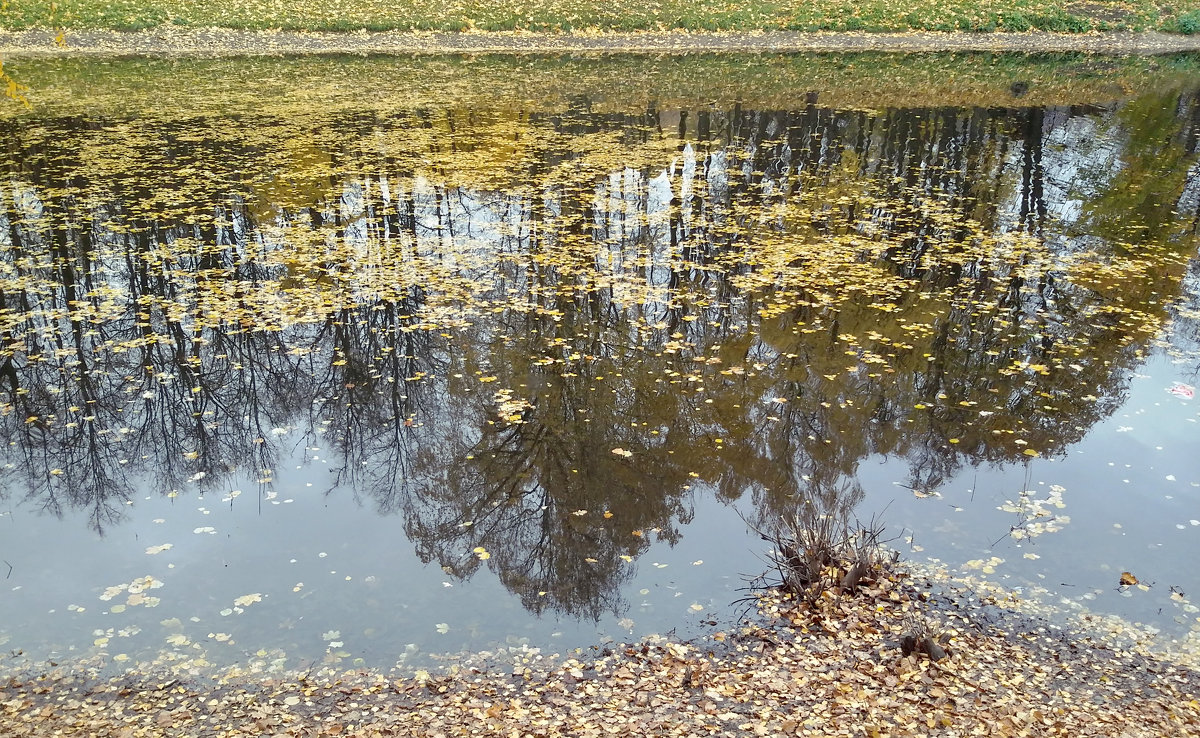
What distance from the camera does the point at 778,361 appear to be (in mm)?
9688

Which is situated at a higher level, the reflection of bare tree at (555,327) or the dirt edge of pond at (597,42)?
the dirt edge of pond at (597,42)

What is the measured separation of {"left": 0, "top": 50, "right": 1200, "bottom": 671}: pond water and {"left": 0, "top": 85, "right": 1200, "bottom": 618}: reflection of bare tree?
0.05 m

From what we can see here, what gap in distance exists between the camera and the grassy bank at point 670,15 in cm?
3475

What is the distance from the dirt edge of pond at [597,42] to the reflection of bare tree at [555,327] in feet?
57.1

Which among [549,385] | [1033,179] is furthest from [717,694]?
[1033,179]

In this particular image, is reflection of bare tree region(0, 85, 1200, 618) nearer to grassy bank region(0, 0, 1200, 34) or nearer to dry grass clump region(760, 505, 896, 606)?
dry grass clump region(760, 505, 896, 606)

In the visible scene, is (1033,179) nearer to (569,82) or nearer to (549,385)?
(549,385)

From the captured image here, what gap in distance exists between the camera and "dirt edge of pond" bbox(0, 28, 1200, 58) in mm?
33469

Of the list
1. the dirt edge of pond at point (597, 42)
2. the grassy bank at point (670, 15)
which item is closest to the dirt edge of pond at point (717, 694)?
the dirt edge of pond at point (597, 42)

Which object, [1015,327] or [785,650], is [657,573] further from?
[1015,327]

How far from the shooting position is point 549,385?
9.09 metres

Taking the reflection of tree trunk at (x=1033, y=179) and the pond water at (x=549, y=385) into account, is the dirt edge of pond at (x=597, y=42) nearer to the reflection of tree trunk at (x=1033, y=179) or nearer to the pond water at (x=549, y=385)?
the reflection of tree trunk at (x=1033, y=179)

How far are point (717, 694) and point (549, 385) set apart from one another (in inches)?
174

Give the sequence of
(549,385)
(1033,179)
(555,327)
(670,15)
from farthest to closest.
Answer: (670,15) → (1033,179) → (555,327) → (549,385)
